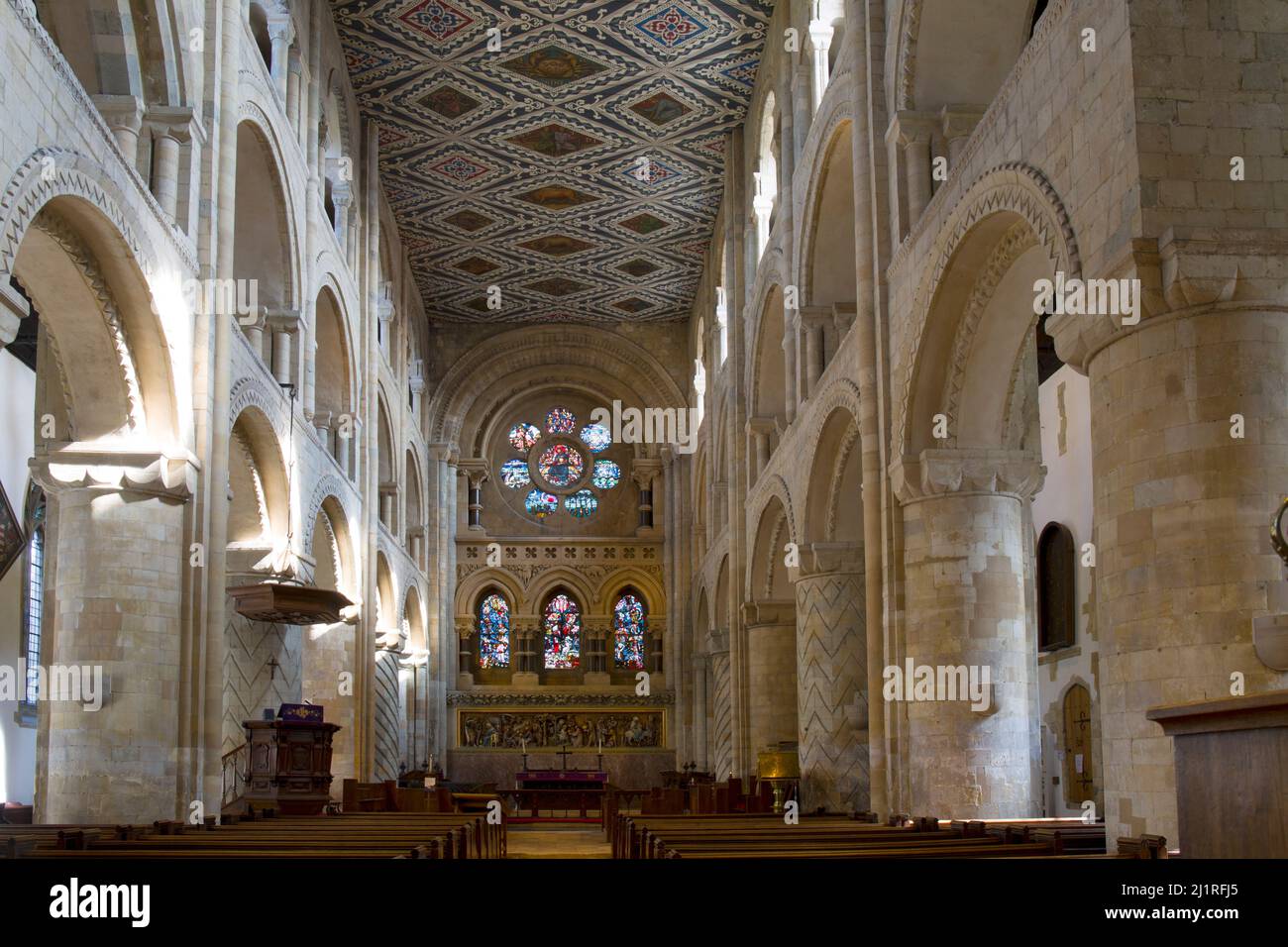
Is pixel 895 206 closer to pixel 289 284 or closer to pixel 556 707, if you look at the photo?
pixel 289 284

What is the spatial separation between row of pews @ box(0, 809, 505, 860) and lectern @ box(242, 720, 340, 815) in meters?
3.87

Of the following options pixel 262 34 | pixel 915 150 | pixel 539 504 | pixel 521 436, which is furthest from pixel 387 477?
pixel 915 150

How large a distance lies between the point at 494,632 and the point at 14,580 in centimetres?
1545

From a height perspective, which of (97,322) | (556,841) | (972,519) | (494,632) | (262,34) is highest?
(262,34)

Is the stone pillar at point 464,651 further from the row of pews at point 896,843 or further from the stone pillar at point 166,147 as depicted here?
the row of pews at point 896,843

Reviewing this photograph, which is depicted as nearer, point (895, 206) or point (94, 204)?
point (94, 204)

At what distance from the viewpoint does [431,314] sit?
36375 mm

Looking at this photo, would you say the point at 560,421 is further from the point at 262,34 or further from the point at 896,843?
the point at 896,843

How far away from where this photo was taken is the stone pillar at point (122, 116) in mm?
13125

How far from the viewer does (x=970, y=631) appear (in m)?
13.5

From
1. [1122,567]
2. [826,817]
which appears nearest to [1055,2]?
[1122,567]

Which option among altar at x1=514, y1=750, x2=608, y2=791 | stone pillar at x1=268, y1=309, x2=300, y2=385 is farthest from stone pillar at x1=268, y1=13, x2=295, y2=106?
altar at x1=514, y1=750, x2=608, y2=791

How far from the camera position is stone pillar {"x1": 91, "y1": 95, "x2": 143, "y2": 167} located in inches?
517

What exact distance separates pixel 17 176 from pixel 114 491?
4.03 m
